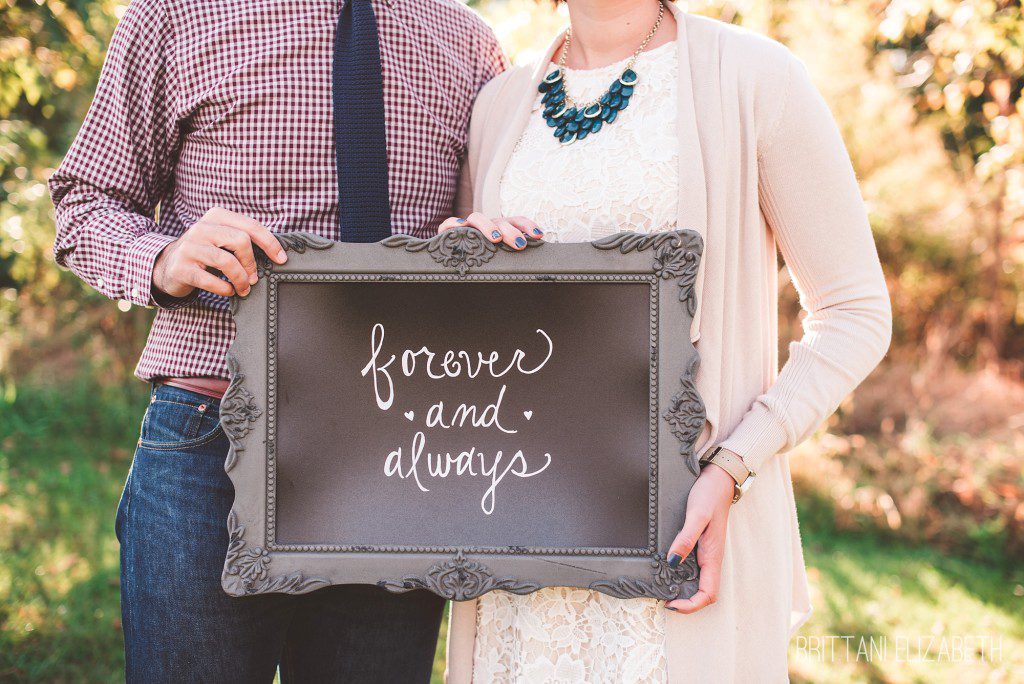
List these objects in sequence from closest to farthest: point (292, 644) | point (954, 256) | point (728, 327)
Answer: point (728, 327) → point (292, 644) → point (954, 256)

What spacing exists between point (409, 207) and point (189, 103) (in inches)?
20.8

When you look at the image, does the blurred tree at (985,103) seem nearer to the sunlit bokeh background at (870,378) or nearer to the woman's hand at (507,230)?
the sunlit bokeh background at (870,378)

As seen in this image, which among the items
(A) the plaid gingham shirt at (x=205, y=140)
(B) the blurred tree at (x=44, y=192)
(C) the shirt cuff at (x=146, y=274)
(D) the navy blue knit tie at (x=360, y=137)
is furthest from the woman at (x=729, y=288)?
(B) the blurred tree at (x=44, y=192)

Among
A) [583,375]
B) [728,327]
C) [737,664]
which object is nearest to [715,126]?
[728,327]

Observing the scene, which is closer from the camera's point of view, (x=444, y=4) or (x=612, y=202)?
(x=612, y=202)

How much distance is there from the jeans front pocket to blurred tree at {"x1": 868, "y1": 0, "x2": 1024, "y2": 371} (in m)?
3.20

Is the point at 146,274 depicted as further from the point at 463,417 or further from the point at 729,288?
the point at 729,288

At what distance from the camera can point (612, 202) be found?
5.44 ft

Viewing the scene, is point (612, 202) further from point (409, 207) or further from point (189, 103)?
point (189, 103)

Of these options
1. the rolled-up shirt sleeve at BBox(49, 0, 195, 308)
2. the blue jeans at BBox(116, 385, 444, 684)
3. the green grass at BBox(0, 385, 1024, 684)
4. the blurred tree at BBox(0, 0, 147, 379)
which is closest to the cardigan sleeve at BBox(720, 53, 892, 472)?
→ the blue jeans at BBox(116, 385, 444, 684)

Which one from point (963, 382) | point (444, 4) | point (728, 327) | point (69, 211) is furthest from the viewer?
point (963, 382)

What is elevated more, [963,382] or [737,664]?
[963,382]

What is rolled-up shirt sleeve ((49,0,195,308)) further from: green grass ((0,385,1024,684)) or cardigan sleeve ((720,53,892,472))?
green grass ((0,385,1024,684))

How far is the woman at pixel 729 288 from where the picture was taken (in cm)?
158
